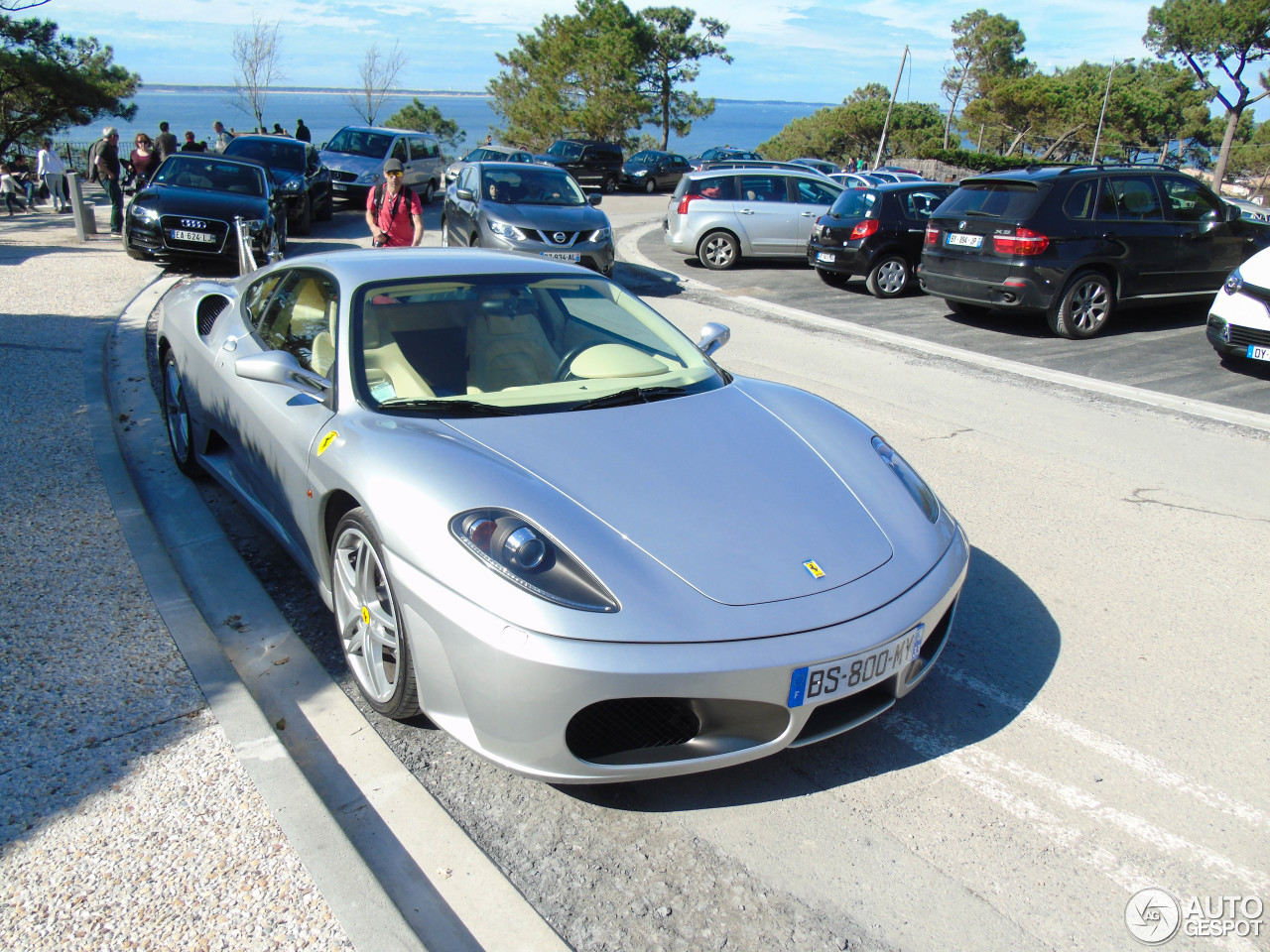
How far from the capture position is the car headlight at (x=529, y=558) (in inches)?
95.1

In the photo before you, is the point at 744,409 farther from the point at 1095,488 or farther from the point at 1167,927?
the point at 1095,488

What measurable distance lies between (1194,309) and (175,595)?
501 inches

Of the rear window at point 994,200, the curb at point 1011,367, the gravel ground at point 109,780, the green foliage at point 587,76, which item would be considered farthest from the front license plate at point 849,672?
the green foliage at point 587,76

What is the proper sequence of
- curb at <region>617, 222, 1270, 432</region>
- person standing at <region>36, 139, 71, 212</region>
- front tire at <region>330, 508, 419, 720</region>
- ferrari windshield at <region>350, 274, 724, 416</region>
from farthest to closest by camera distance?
1. person standing at <region>36, 139, 71, 212</region>
2. curb at <region>617, 222, 1270, 432</region>
3. ferrari windshield at <region>350, 274, 724, 416</region>
4. front tire at <region>330, 508, 419, 720</region>

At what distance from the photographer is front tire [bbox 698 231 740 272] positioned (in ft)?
50.9

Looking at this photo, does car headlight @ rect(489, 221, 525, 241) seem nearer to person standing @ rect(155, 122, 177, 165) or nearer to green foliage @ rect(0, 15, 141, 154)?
person standing @ rect(155, 122, 177, 165)

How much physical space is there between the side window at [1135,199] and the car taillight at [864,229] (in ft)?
11.0

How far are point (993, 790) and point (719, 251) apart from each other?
13628 millimetres

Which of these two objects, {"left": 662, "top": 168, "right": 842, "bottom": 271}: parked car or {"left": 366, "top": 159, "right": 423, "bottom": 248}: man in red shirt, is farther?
{"left": 662, "top": 168, "right": 842, "bottom": 271}: parked car

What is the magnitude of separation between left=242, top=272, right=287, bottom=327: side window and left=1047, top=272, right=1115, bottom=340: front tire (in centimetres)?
845

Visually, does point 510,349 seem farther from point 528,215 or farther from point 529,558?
point 528,215

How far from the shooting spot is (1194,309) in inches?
477

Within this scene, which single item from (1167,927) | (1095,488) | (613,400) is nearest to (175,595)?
(613,400)
